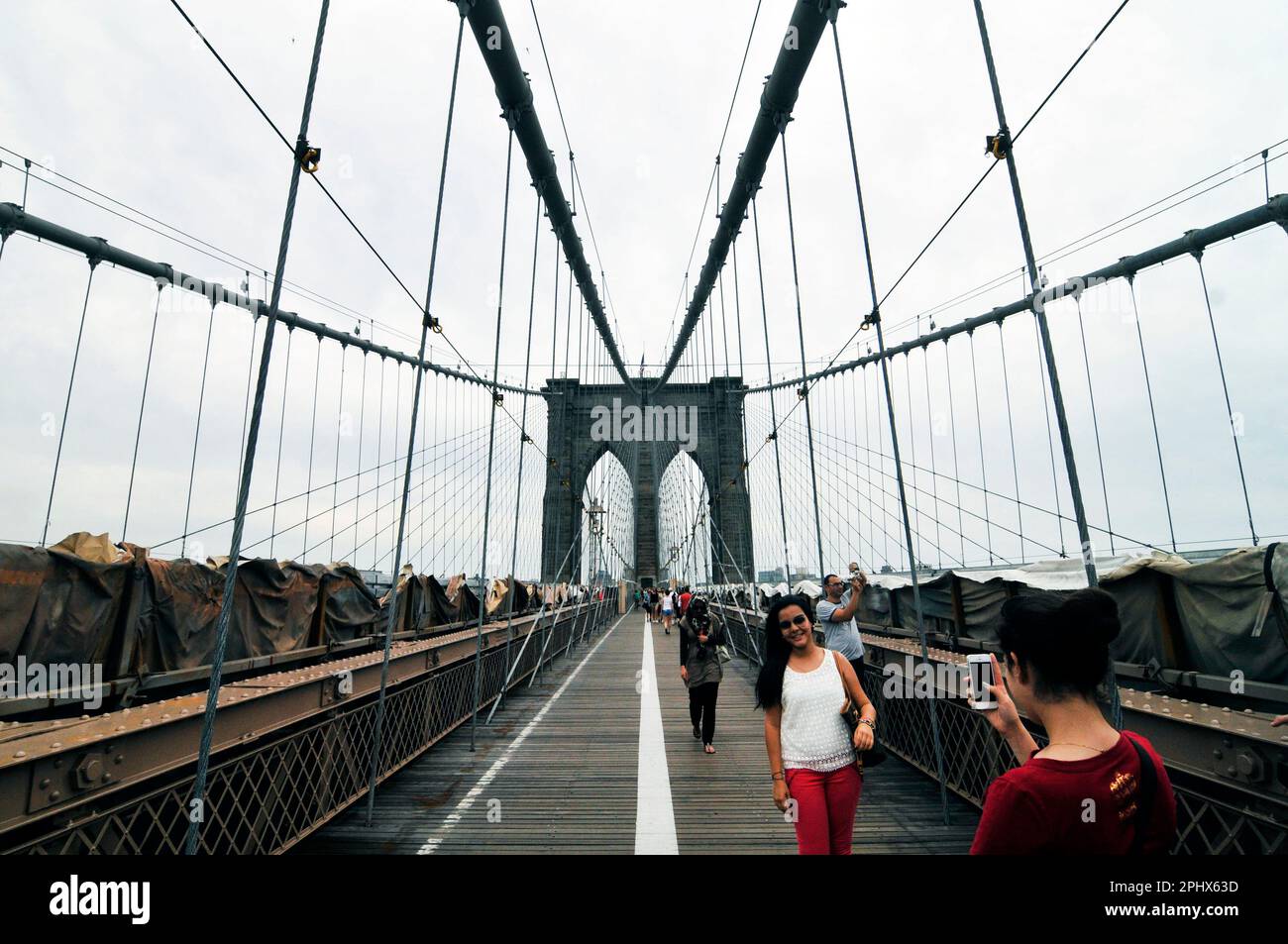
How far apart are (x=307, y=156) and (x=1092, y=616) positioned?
4.06 metres

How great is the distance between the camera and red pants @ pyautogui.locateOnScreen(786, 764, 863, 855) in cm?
217

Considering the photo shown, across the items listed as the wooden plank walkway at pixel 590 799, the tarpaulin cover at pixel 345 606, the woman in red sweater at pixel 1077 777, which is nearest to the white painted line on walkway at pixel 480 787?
the wooden plank walkway at pixel 590 799

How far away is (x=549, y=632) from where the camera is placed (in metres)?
11.5

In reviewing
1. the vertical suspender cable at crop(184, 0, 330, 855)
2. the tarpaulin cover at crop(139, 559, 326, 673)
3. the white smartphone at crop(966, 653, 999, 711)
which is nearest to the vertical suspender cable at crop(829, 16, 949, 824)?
the white smartphone at crop(966, 653, 999, 711)

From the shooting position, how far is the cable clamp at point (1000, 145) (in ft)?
10.1

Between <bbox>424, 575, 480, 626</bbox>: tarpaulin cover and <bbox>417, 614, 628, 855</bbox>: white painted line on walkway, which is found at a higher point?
<bbox>424, 575, 480, 626</bbox>: tarpaulin cover

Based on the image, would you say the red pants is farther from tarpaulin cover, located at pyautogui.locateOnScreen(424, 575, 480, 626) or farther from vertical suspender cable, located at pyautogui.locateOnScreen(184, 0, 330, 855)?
tarpaulin cover, located at pyautogui.locateOnScreen(424, 575, 480, 626)

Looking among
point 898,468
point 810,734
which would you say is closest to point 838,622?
point 898,468

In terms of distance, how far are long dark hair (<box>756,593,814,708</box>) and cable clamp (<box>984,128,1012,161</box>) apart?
263 centimetres

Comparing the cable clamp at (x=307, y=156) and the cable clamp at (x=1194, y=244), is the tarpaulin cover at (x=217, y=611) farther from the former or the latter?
the cable clamp at (x=1194, y=244)

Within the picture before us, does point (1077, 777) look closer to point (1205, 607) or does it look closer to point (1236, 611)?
point (1236, 611)

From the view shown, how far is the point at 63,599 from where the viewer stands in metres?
3.84
